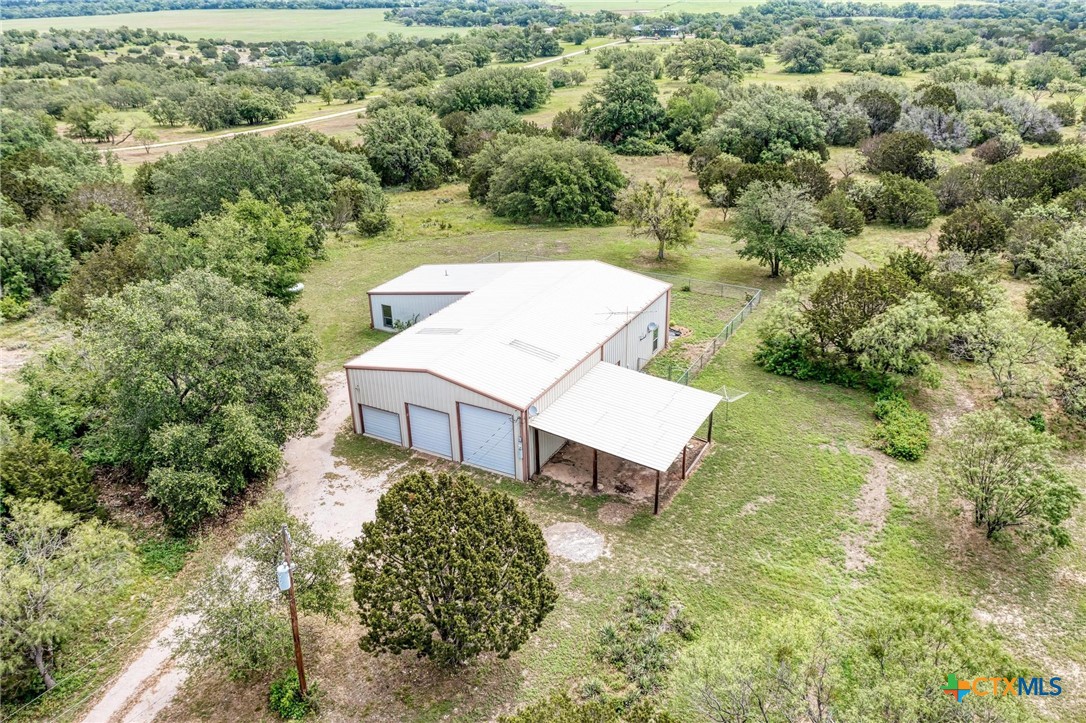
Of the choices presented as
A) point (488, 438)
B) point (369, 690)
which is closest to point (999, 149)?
point (488, 438)

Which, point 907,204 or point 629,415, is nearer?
point 629,415

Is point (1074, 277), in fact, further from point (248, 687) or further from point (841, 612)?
point (248, 687)

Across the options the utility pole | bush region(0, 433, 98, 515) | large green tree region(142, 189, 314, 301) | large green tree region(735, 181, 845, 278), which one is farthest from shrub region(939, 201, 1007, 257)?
bush region(0, 433, 98, 515)

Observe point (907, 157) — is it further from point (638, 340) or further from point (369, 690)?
point (369, 690)

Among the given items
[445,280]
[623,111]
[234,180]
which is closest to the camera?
[445,280]

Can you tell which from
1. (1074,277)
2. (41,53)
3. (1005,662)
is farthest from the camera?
(41,53)

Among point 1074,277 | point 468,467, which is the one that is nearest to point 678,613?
point 468,467

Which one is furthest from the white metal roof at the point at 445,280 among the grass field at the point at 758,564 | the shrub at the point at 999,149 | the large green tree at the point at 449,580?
the shrub at the point at 999,149
